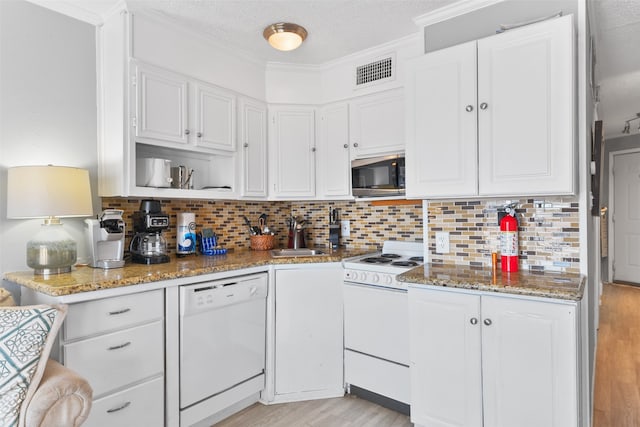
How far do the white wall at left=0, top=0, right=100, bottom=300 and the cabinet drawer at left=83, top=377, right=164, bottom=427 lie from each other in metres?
0.88

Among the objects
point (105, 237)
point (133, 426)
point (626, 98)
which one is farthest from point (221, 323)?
point (626, 98)

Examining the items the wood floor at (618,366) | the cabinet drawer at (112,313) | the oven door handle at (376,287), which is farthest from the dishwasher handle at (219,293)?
the wood floor at (618,366)

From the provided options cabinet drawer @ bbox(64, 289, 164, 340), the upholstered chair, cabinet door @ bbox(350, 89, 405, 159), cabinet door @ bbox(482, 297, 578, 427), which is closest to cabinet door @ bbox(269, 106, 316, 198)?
cabinet door @ bbox(350, 89, 405, 159)

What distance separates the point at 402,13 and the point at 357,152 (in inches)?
38.0

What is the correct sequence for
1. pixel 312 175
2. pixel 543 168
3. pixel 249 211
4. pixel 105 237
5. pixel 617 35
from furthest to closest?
pixel 249 211, pixel 312 175, pixel 617 35, pixel 105 237, pixel 543 168

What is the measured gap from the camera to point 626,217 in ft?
19.0

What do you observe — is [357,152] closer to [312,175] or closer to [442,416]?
[312,175]

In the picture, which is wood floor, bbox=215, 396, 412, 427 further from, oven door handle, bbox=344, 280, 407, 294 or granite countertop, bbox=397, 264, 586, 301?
granite countertop, bbox=397, 264, 586, 301

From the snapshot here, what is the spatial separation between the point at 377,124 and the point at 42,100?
6.82 ft

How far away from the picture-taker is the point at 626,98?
4090 millimetres

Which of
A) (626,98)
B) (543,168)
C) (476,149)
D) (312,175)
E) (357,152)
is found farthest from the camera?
(626,98)

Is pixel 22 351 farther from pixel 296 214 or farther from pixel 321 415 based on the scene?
pixel 296 214

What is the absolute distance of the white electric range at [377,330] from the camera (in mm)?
2289

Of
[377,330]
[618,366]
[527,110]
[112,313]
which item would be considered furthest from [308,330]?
[618,366]
